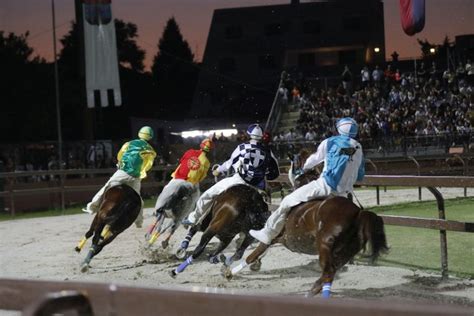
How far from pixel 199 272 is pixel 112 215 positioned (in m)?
1.61

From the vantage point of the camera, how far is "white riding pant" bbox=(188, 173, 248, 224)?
32.7 feet

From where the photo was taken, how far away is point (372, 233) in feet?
24.2

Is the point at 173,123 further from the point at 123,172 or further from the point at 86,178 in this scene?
the point at 123,172

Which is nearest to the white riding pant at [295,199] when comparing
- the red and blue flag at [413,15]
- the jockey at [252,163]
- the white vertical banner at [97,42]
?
the jockey at [252,163]

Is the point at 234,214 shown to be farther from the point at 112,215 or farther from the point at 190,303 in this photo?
the point at 190,303

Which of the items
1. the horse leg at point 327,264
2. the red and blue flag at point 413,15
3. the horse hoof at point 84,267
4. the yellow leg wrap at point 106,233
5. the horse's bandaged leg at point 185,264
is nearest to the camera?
the horse leg at point 327,264

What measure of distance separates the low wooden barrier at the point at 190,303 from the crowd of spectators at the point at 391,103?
81.0ft

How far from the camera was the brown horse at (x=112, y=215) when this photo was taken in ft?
35.8

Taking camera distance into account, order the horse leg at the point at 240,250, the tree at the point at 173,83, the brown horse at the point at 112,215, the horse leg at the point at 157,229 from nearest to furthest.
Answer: the horse leg at the point at 240,250
the brown horse at the point at 112,215
the horse leg at the point at 157,229
the tree at the point at 173,83

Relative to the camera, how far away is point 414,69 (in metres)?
34.3

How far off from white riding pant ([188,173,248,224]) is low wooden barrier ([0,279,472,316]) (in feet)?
21.7

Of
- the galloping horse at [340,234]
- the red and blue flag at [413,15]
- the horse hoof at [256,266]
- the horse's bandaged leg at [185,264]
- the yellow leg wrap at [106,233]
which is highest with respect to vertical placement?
the red and blue flag at [413,15]

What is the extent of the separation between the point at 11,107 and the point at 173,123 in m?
8.20

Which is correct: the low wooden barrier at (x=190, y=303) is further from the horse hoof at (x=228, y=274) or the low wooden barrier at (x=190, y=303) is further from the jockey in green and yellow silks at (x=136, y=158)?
the jockey in green and yellow silks at (x=136, y=158)
